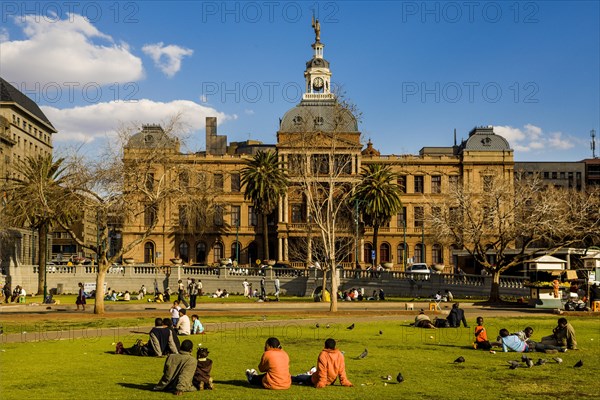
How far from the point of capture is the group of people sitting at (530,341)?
23.5 m

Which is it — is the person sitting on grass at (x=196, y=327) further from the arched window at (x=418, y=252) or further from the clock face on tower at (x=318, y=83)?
the clock face on tower at (x=318, y=83)

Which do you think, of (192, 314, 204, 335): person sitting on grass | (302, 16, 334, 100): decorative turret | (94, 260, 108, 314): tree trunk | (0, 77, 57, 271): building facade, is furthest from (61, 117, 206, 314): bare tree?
(302, 16, 334, 100): decorative turret

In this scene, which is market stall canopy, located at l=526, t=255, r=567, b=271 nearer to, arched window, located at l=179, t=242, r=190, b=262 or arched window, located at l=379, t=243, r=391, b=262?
arched window, located at l=379, t=243, r=391, b=262

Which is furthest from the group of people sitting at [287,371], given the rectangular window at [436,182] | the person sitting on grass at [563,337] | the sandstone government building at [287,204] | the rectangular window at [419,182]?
the rectangular window at [436,182]

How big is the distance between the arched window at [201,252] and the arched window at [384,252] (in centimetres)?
2344

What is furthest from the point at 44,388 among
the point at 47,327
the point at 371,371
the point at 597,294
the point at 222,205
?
the point at 222,205

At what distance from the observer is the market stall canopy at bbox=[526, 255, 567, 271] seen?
49.4 meters

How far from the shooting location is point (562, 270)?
4925 cm

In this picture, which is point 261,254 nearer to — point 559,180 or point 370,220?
point 370,220

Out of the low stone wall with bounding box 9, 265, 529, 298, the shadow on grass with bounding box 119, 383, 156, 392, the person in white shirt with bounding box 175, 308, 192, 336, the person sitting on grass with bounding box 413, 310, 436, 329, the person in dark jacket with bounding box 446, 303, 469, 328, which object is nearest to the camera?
the shadow on grass with bounding box 119, 383, 156, 392

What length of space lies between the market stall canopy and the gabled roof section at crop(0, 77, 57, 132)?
7476 cm

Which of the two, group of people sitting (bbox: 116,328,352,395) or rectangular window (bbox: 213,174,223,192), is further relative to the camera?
rectangular window (bbox: 213,174,223,192)

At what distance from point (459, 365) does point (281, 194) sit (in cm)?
6665

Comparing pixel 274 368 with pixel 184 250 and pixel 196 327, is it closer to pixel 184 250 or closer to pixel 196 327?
pixel 196 327
